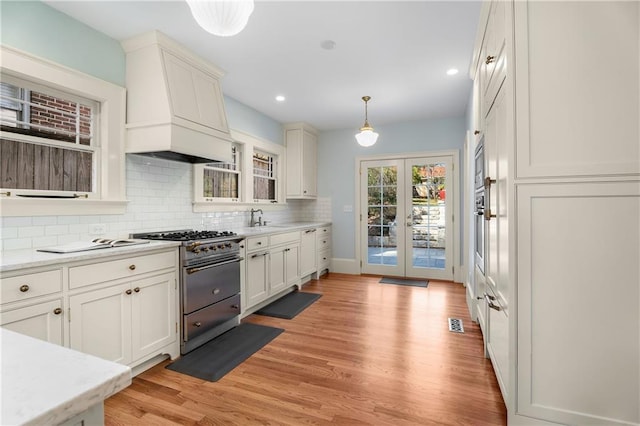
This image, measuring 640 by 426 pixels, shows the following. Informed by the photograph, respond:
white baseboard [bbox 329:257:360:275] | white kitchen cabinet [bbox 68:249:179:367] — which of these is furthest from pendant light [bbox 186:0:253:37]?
white baseboard [bbox 329:257:360:275]

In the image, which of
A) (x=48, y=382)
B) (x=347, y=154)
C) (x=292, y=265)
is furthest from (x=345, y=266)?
(x=48, y=382)

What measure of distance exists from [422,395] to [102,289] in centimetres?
223

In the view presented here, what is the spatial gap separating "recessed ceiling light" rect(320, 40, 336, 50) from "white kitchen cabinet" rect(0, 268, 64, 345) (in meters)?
2.66

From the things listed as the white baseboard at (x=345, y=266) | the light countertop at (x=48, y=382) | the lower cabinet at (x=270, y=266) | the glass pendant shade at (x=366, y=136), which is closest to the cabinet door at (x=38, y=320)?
the light countertop at (x=48, y=382)

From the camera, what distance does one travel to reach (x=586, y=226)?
153 cm

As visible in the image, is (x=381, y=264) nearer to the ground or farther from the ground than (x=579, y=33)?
nearer to the ground

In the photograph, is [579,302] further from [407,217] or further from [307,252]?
[407,217]

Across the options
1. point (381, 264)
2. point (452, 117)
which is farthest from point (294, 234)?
point (452, 117)

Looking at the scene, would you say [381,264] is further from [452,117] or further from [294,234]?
[452,117]

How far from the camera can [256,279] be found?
3.72 metres

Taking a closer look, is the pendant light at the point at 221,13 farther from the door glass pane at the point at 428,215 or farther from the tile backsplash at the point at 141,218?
the door glass pane at the point at 428,215

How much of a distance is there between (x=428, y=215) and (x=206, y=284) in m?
3.92

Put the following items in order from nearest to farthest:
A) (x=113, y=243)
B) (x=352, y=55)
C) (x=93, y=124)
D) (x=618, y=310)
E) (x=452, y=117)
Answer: (x=618, y=310) < (x=113, y=243) < (x=93, y=124) < (x=352, y=55) < (x=452, y=117)

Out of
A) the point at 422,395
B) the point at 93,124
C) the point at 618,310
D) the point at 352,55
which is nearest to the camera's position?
the point at 618,310
